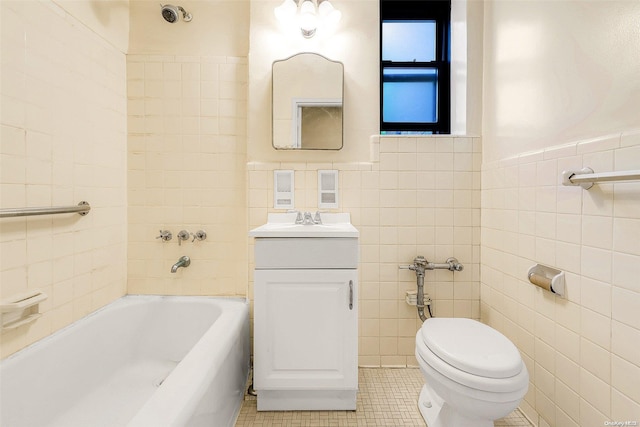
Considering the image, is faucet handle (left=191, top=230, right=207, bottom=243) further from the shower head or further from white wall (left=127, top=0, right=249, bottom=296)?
the shower head

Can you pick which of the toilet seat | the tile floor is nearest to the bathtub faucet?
the tile floor

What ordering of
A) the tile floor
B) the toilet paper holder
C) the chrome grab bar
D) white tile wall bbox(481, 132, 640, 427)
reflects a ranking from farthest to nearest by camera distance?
the tile floor
the toilet paper holder
the chrome grab bar
white tile wall bbox(481, 132, 640, 427)

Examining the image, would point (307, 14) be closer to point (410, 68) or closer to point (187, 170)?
point (410, 68)

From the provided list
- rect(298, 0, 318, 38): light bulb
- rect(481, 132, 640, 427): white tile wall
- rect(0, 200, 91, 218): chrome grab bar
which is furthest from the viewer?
rect(298, 0, 318, 38): light bulb

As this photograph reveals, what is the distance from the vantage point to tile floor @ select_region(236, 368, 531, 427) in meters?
1.31

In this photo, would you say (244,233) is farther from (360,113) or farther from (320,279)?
(360,113)

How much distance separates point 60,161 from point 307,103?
1.20 metres

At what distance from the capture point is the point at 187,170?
1.78 m

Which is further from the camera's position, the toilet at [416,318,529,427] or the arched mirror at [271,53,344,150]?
the arched mirror at [271,53,344,150]

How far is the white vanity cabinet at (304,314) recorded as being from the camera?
132 cm

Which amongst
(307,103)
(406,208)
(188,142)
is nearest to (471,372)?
(406,208)

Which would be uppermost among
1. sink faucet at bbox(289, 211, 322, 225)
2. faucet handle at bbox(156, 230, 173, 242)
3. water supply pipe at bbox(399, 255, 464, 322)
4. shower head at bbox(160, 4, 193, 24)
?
shower head at bbox(160, 4, 193, 24)

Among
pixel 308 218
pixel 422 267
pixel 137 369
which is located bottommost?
pixel 137 369

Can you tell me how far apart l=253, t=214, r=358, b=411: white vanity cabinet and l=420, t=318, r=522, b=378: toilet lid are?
36 centimetres
